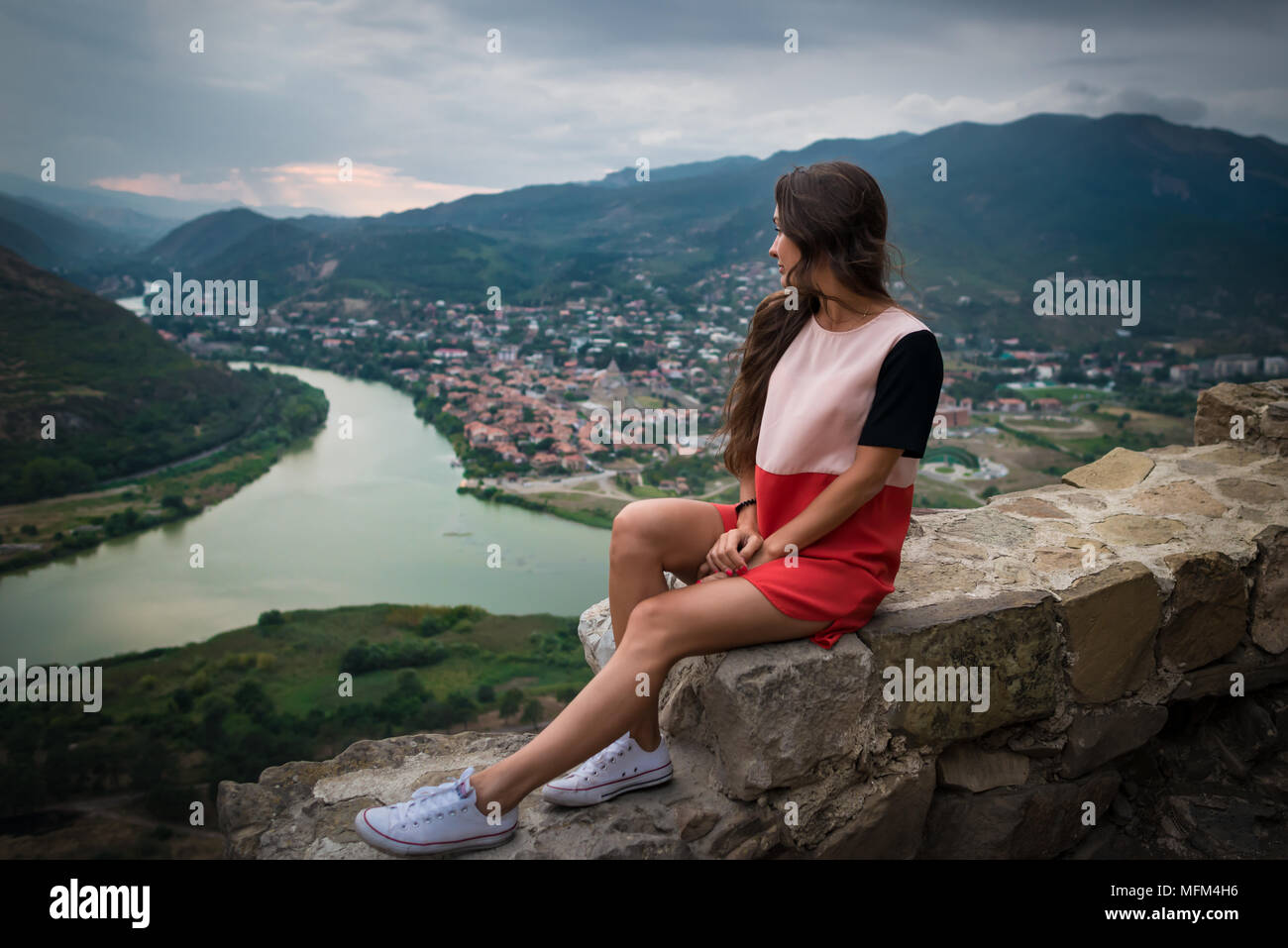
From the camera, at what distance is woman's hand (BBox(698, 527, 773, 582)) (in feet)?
5.52

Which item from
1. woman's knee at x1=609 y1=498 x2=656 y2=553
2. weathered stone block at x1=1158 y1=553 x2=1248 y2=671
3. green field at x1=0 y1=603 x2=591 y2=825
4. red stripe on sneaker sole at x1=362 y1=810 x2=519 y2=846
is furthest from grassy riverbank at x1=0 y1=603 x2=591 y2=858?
weathered stone block at x1=1158 y1=553 x2=1248 y2=671

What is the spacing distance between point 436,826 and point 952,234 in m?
29.2

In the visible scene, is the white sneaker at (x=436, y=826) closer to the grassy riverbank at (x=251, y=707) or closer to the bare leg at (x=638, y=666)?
the bare leg at (x=638, y=666)

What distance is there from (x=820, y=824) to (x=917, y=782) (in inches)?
9.1

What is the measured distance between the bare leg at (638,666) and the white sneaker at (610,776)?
0.37 ft

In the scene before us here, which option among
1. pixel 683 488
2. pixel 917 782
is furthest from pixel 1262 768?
pixel 683 488

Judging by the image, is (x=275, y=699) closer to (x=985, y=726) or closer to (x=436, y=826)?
(x=436, y=826)

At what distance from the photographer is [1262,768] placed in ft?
6.84

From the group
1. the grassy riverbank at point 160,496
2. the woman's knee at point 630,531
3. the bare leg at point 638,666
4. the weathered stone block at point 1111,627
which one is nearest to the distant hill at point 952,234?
the grassy riverbank at point 160,496

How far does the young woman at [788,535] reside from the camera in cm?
153

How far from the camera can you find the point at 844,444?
5.34 ft

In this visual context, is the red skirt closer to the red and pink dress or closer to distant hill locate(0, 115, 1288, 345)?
A: the red and pink dress

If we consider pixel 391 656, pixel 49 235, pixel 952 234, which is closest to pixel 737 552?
pixel 391 656
